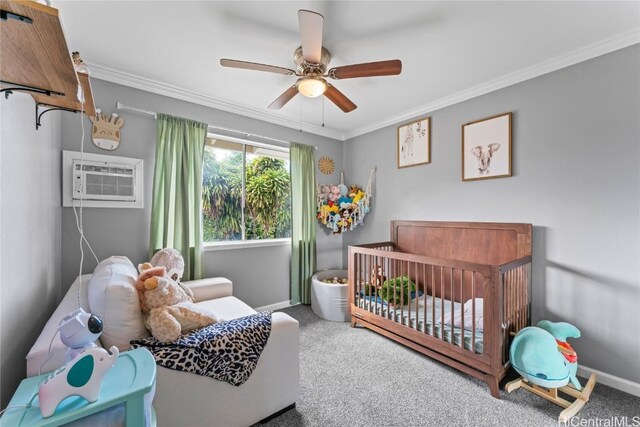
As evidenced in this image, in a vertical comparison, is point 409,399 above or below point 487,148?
below

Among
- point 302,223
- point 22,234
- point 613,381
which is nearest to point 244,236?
point 302,223

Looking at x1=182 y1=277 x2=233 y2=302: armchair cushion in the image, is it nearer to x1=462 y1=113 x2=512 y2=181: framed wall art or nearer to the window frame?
the window frame

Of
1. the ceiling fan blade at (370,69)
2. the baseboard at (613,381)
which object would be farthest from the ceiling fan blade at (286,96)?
the baseboard at (613,381)

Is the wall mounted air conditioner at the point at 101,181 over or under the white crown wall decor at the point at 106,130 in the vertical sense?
under

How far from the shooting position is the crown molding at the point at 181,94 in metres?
2.18

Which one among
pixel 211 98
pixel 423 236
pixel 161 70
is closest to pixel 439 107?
pixel 423 236

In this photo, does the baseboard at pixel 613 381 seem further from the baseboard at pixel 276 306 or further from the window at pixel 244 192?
the window at pixel 244 192

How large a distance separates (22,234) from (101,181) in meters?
1.24

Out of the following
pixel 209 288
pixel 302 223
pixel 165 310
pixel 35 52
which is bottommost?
pixel 209 288

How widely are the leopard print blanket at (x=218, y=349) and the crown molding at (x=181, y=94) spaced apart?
2.22m

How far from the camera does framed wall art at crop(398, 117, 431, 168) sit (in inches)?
114

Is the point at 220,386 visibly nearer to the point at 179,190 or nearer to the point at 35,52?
the point at 35,52

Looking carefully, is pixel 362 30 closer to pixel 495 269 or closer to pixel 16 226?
pixel 495 269

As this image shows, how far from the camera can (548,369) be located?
1572mm
